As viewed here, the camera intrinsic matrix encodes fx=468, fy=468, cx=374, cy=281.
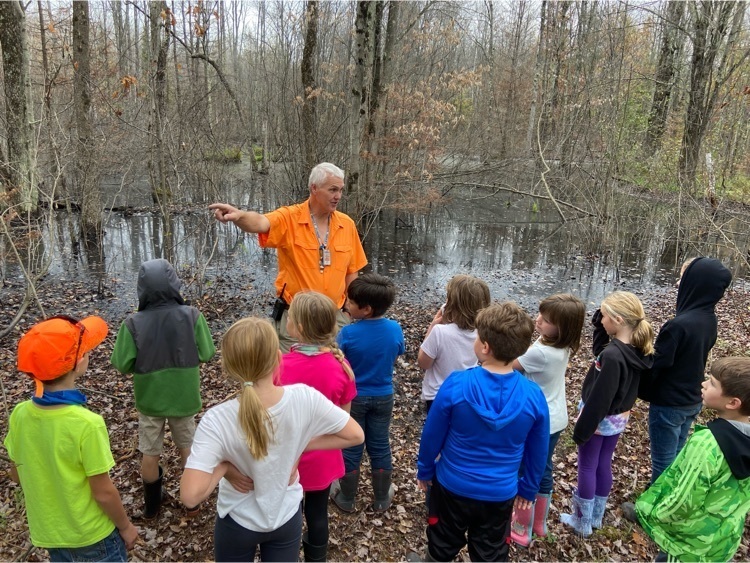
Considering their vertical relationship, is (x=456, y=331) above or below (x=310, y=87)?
below

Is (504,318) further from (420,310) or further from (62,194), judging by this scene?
(62,194)

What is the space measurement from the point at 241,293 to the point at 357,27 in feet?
17.1

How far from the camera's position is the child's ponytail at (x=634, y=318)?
8.77 ft

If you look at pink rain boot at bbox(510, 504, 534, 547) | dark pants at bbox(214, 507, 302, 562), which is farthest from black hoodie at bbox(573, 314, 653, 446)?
dark pants at bbox(214, 507, 302, 562)

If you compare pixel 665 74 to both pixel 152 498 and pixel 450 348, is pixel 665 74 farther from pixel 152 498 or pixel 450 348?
pixel 152 498

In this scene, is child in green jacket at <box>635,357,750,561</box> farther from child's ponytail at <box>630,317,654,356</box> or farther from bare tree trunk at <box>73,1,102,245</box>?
bare tree trunk at <box>73,1,102,245</box>

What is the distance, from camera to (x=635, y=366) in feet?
8.84

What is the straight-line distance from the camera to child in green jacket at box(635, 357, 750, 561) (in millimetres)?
2039

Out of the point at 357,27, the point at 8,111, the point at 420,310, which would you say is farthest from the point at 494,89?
the point at 8,111

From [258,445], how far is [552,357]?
181cm

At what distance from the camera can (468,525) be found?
7.41ft

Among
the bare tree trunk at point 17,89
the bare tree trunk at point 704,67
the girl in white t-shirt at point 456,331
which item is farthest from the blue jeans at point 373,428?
the bare tree trunk at point 704,67

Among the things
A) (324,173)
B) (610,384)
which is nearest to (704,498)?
(610,384)

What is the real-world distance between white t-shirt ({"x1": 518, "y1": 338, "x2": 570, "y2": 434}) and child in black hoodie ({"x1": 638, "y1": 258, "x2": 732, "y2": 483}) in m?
0.70
